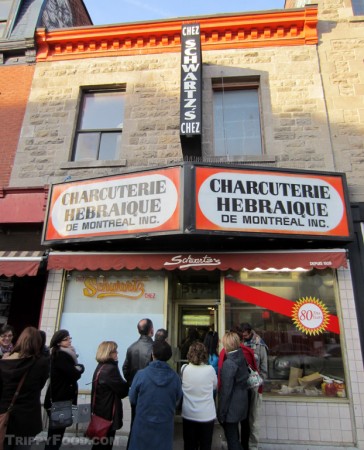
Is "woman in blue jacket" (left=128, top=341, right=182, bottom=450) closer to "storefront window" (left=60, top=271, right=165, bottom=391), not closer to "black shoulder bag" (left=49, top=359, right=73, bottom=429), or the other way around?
"black shoulder bag" (left=49, top=359, right=73, bottom=429)

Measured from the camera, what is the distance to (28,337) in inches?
143

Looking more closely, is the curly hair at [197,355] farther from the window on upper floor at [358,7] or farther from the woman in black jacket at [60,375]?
the window on upper floor at [358,7]

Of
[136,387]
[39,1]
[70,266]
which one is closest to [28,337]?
[136,387]

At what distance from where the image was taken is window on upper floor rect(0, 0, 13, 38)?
32.1ft

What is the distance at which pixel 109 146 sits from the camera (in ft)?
27.5

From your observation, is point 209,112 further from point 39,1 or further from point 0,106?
point 39,1

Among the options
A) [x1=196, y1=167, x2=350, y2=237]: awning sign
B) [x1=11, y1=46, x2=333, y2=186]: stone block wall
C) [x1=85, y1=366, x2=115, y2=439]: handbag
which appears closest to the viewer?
[x1=85, y1=366, x2=115, y2=439]: handbag

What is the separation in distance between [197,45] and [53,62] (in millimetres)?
4211

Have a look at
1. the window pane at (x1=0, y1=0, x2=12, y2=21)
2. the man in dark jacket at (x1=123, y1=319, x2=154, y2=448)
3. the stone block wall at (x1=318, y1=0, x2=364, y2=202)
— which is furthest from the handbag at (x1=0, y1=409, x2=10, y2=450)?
the window pane at (x1=0, y1=0, x2=12, y2=21)

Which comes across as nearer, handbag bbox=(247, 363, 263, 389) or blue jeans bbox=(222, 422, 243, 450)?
blue jeans bbox=(222, 422, 243, 450)

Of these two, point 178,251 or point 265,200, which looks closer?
point 265,200

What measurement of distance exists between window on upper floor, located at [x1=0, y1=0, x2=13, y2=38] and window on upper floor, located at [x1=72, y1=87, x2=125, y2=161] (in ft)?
11.5

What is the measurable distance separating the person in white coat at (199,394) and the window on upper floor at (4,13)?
34.0 ft

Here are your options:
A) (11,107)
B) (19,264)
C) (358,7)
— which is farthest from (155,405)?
(358,7)
